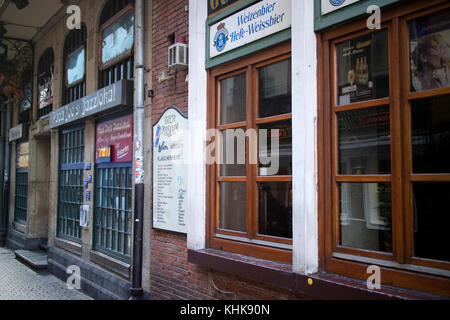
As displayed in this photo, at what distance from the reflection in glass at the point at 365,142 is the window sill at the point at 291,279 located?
34.7 inches

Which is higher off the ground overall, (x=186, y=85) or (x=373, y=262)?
(x=186, y=85)

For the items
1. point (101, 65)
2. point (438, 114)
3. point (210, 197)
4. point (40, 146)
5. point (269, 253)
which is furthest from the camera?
point (40, 146)

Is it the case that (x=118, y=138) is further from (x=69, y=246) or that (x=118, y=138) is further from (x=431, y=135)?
(x=431, y=135)

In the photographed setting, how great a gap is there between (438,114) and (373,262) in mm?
1190

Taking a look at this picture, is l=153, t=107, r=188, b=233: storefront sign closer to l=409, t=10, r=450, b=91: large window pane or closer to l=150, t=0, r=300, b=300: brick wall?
l=150, t=0, r=300, b=300: brick wall

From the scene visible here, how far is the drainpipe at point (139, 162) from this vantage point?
595 cm

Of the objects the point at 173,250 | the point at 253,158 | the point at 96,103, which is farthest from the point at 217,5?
the point at 96,103

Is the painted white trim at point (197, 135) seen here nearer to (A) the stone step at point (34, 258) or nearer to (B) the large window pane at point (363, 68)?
(B) the large window pane at point (363, 68)

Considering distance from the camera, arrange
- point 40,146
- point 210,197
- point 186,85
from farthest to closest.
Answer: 1. point 40,146
2. point 186,85
3. point 210,197

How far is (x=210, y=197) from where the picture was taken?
4.77 metres

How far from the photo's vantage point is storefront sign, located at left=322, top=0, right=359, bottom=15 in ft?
10.9
